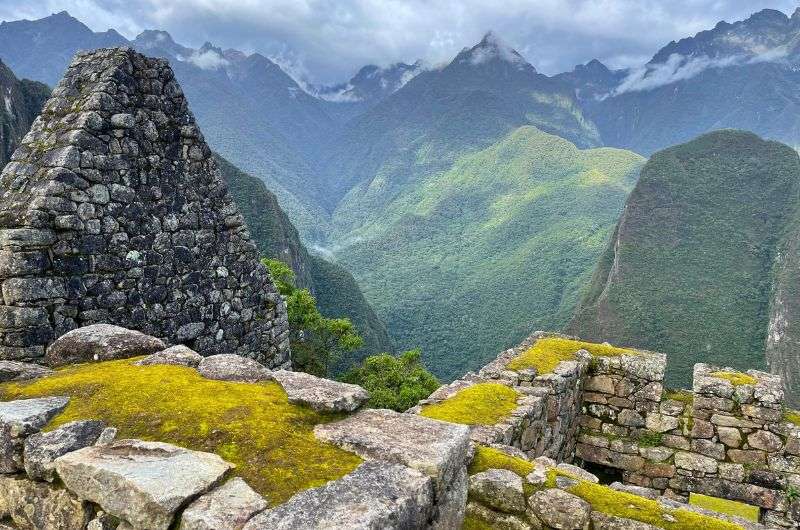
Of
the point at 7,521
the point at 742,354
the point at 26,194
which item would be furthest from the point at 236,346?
the point at 742,354

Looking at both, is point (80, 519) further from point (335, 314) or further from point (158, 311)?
point (335, 314)

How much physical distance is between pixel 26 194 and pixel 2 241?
709 mm

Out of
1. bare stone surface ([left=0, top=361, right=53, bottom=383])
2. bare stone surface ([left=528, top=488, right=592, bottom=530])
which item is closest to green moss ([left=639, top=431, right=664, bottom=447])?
bare stone surface ([left=528, top=488, right=592, bottom=530])

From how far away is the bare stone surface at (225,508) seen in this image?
244 centimetres

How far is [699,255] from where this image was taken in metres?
103

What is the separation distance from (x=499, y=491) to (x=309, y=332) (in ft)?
81.2

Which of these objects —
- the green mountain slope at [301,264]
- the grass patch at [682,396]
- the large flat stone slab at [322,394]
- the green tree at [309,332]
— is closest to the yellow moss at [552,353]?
the grass patch at [682,396]

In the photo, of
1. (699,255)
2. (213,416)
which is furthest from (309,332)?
(699,255)

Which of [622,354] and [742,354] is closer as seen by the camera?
[622,354]

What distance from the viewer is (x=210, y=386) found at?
3867mm

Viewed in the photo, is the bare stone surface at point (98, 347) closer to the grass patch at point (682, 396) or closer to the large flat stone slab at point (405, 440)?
the large flat stone slab at point (405, 440)

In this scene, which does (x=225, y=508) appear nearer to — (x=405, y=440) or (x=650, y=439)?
(x=405, y=440)

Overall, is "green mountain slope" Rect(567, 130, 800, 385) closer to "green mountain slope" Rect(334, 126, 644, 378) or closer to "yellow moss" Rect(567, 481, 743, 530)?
"green mountain slope" Rect(334, 126, 644, 378)

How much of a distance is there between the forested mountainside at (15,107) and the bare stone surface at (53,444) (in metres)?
73.8
